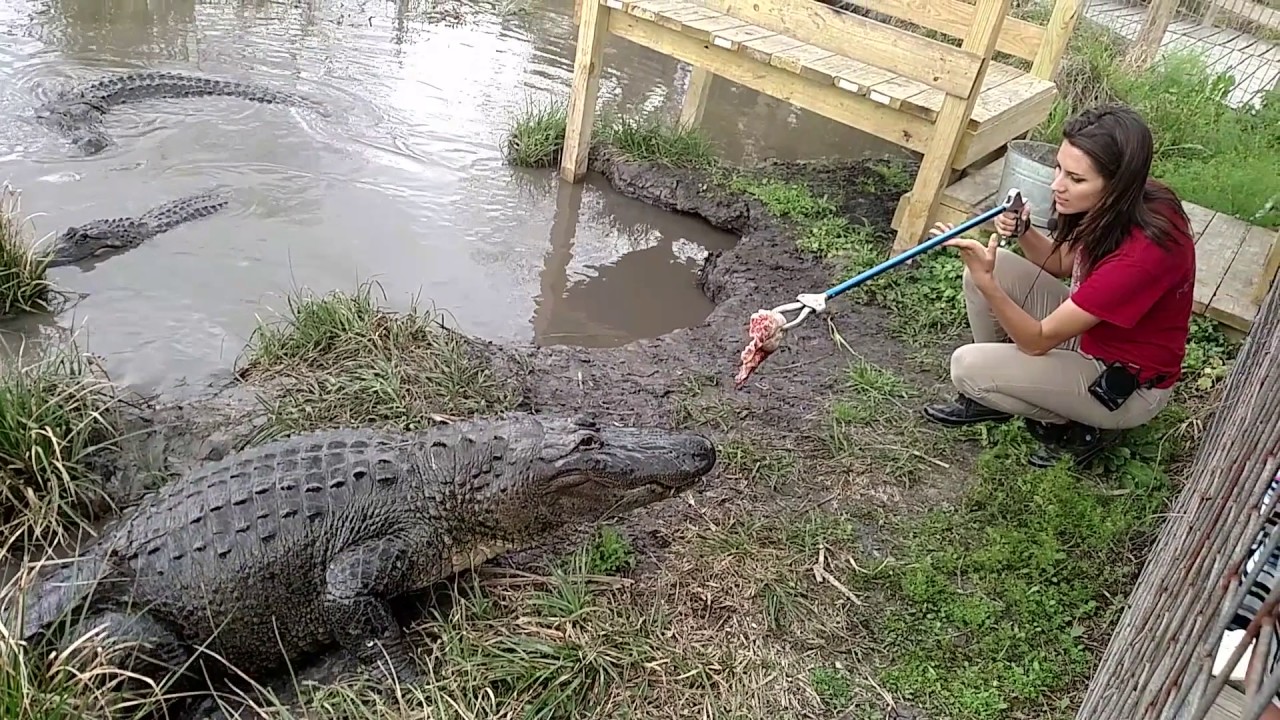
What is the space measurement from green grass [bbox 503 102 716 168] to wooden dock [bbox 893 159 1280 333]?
6.05 feet

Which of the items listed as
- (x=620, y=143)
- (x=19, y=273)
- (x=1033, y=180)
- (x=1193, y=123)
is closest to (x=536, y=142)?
(x=620, y=143)

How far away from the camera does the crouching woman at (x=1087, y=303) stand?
3.24m

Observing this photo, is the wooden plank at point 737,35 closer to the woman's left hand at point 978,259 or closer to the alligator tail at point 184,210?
the woman's left hand at point 978,259

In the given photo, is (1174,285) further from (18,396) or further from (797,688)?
(18,396)

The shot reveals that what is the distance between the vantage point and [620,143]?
6871 millimetres

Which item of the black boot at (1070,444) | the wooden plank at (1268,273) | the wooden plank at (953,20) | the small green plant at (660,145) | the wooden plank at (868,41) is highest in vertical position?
the wooden plank at (953,20)

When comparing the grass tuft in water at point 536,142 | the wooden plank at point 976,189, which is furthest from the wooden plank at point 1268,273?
the grass tuft in water at point 536,142

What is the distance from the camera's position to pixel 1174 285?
3.37m

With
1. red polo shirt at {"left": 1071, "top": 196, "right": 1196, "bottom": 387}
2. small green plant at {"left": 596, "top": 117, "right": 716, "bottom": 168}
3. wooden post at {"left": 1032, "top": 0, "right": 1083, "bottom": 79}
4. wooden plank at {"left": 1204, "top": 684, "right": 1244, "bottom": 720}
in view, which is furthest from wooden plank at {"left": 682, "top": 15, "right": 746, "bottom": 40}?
wooden plank at {"left": 1204, "top": 684, "right": 1244, "bottom": 720}

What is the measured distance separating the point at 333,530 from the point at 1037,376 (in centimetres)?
271

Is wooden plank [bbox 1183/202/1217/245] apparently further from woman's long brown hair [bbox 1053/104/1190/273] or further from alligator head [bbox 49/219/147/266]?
alligator head [bbox 49/219/147/266]

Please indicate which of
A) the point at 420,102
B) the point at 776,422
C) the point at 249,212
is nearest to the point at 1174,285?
the point at 776,422

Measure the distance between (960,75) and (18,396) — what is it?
14.8 ft

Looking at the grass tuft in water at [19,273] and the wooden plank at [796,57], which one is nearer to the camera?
the grass tuft in water at [19,273]
